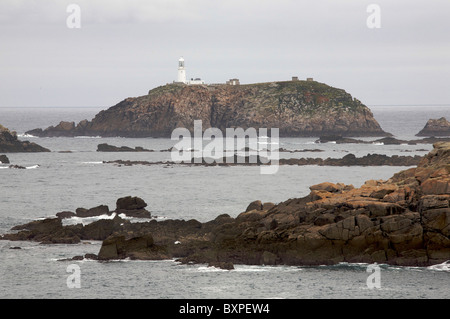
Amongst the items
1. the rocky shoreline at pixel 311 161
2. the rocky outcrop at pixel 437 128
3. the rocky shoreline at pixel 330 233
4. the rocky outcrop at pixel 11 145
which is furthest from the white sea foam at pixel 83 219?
the rocky outcrop at pixel 437 128

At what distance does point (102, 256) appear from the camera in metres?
52.4

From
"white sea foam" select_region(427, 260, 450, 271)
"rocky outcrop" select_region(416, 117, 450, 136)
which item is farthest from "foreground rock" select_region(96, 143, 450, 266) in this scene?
"rocky outcrop" select_region(416, 117, 450, 136)

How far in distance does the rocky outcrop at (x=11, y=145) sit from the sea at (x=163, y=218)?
220 centimetres

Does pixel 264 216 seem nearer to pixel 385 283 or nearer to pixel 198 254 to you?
pixel 198 254

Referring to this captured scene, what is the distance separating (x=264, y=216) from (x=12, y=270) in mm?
17984

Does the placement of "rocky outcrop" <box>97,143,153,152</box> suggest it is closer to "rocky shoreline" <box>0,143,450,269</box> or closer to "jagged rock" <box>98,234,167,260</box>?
"rocky shoreline" <box>0,143,450,269</box>

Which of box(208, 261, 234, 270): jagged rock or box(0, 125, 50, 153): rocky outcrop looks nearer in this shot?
box(208, 261, 234, 270): jagged rock

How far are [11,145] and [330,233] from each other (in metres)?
113

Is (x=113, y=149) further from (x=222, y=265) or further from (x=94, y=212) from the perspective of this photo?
(x=222, y=265)

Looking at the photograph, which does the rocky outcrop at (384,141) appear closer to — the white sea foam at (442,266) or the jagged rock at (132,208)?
the jagged rock at (132,208)

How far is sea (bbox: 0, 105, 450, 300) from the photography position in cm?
4609

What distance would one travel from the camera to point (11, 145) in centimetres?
15312

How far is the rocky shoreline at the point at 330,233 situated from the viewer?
50312 mm

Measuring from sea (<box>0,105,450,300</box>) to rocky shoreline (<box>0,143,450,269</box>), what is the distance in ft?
2.81
